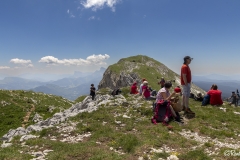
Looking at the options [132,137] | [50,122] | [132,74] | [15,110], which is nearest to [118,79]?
[132,74]

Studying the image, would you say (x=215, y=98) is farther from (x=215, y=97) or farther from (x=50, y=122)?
(x=50, y=122)

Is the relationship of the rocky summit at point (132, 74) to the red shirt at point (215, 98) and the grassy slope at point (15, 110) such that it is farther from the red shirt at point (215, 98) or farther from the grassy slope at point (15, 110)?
the red shirt at point (215, 98)

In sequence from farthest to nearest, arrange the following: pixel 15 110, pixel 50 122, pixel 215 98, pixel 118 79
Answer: pixel 118 79
pixel 15 110
pixel 215 98
pixel 50 122

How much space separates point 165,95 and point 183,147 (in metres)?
5.07

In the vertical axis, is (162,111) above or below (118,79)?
below

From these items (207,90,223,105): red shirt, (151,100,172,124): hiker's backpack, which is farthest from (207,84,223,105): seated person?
(151,100,172,124): hiker's backpack

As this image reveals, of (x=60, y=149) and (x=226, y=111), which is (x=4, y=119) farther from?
(x=226, y=111)

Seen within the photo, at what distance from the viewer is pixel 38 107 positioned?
34.4m

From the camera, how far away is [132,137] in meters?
11.2

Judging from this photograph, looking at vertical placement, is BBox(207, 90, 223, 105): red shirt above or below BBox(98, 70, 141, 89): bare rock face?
below

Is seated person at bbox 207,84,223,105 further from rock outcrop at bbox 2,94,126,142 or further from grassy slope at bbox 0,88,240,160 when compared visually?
rock outcrop at bbox 2,94,126,142

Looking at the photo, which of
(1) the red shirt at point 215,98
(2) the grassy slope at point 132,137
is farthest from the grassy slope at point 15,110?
(1) the red shirt at point 215,98

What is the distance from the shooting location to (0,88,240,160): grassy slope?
9094 millimetres

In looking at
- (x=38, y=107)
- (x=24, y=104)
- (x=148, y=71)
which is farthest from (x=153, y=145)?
(x=148, y=71)
